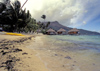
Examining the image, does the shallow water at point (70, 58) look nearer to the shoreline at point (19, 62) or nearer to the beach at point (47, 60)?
the beach at point (47, 60)

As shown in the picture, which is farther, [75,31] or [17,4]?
[75,31]

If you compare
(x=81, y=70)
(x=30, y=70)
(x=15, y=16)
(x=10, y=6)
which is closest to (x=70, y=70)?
(x=81, y=70)

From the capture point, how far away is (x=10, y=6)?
20.0 meters

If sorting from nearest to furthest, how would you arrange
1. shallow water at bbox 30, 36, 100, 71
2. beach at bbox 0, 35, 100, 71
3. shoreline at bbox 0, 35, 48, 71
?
shoreline at bbox 0, 35, 48, 71
beach at bbox 0, 35, 100, 71
shallow water at bbox 30, 36, 100, 71

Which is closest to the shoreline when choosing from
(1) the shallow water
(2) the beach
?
(2) the beach

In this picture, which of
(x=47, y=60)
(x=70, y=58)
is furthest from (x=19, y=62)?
(x=70, y=58)

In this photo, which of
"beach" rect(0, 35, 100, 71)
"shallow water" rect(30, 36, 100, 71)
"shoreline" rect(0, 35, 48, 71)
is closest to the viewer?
"shoreline" rect(0, 35, 48, 71)

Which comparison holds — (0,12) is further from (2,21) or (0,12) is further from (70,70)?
(70,70)

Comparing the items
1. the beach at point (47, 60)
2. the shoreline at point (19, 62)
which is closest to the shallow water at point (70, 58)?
the beach at point (47, 60)

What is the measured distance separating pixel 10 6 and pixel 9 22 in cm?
551

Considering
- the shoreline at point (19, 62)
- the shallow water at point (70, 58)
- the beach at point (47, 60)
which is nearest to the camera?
the shoreline at point (19, 62)

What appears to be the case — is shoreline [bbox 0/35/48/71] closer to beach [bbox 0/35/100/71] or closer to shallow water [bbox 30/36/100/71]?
beach [bbox 0/35/100/71]

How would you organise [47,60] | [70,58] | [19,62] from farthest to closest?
[70,58], [47,60], [19,62]

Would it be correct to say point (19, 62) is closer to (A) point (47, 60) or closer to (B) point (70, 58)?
(A) point (47, 60)
